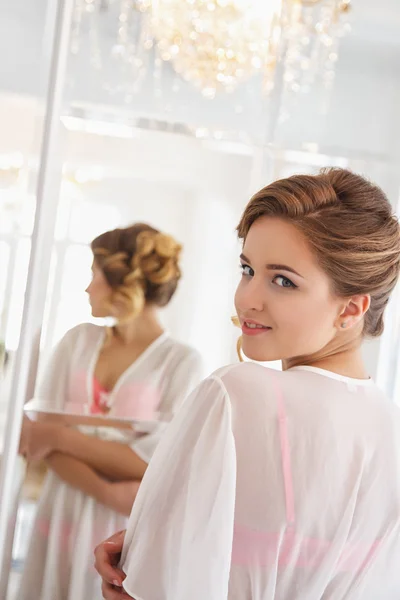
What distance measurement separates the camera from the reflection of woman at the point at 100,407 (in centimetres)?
193

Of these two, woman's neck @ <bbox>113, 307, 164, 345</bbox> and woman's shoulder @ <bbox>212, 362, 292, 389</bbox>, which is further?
woman's neck @ <bbox>113, 307, 164, 345</bbox>

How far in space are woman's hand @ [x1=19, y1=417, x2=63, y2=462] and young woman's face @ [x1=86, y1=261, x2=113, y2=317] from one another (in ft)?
1.03

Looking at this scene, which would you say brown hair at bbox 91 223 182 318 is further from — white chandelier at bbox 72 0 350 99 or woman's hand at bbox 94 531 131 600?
woman's hand at bbox 94 531 131 600

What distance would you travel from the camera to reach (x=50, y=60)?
1.86 meters

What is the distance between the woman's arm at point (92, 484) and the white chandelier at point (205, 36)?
1.03m

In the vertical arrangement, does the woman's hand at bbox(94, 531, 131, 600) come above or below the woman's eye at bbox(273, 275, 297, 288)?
below

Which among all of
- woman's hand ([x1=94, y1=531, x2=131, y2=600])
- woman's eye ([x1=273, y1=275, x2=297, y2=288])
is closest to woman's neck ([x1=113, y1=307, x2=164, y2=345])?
woman's hand ([x1=94, y1=531, x2=131, y2=600])

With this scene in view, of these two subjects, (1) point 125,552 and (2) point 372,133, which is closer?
(1) point 125,552

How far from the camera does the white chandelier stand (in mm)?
2088

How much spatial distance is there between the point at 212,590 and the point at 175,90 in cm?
148

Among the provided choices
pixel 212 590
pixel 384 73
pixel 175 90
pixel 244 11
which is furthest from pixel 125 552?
pixel 384 73

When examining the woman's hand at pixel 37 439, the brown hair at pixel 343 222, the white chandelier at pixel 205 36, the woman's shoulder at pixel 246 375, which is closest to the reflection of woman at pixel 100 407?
the woman's hand at pixel 37 439

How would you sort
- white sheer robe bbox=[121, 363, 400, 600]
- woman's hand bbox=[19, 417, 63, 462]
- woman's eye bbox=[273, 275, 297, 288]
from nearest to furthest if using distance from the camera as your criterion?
white sheer robe bbox=[121, 363, 400, 600]
woman's eye bbox=[273, 275, 297, 288]
woman's hand bbox=[19, 417, 63, 462]

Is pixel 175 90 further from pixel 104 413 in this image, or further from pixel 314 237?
pixel 314 237
